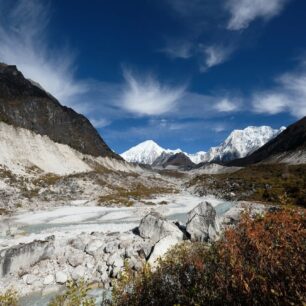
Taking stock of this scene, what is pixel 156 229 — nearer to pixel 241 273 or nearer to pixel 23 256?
pixel 23 256

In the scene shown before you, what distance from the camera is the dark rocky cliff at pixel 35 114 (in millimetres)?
143750

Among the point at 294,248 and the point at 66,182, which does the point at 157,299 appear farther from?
the point at 66,182

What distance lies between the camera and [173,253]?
1294cm

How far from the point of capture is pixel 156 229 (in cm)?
3253

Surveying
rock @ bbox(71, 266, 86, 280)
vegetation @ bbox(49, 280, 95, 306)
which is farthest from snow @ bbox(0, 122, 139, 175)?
vegetation @ bbox(49, 280, 95, 306)

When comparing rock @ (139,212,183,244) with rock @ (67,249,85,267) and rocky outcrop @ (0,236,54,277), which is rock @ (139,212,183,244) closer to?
rock @ (67,249,85,267)

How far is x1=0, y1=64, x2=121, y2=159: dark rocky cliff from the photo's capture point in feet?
472

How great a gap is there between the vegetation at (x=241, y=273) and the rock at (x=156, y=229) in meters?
18.9

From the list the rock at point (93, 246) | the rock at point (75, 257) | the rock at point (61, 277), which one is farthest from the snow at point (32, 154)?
the rock at point (61, 277)

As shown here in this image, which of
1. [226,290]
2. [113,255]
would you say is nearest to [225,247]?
[226,290]

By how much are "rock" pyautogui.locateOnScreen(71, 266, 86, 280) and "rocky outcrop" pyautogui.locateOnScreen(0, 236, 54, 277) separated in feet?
10.8

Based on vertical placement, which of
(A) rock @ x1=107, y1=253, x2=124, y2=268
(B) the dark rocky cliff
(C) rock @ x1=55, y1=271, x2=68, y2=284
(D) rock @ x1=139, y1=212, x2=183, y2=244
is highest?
(B) the dark rocky cliff

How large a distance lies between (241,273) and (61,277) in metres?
19.4

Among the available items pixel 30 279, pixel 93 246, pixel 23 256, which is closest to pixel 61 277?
pixel 30 279
